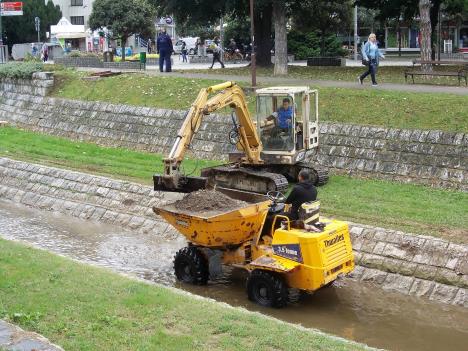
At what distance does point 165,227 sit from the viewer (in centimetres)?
1680

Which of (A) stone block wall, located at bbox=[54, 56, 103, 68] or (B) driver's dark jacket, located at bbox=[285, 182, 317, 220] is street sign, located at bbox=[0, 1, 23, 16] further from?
(B) driver's dark jacket, located at bbox=[285, 182, 317, 220]

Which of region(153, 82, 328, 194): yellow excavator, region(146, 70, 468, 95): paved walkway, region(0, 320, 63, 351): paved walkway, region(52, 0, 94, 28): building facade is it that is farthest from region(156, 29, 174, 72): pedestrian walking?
region(52, 0, 94, 28): building facade

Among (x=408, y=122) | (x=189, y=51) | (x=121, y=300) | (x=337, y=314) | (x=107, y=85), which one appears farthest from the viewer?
(x=189, y=51)

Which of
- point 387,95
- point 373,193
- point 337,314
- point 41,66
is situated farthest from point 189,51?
point 337,314

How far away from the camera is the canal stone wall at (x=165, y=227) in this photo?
12.3 metres

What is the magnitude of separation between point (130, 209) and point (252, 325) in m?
9.42

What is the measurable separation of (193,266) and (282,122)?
5136 mm

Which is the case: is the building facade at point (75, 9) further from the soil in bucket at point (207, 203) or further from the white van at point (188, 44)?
the soil in bucket at point (207, 203)

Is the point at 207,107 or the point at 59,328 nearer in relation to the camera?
the point at 59,328

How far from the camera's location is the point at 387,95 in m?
22.2


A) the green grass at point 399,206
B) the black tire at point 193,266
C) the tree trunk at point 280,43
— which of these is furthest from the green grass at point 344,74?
the black tire at point 193,266

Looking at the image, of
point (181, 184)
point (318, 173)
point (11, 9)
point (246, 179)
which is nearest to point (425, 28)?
point (318, 173)

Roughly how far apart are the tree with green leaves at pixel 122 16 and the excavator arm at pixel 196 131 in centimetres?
3727

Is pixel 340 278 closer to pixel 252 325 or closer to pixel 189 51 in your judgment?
pixel 252 325
